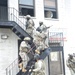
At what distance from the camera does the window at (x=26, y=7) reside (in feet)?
47.1

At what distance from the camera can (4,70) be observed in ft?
42.9

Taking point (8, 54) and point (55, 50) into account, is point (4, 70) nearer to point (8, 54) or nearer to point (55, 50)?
point (8, 54)

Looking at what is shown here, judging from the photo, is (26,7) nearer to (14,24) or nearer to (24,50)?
(14,24)

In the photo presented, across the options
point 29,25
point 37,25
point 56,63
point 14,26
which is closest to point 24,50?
point 14,26

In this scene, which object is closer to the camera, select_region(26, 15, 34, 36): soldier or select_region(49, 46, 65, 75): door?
select_region(26, 15, 34, 36): soldier

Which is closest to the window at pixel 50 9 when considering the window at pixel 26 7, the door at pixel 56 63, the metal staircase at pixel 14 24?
the window at pixel 26 7

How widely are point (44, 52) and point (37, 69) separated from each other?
2.08 m

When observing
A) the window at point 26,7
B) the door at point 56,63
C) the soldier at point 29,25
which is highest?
the window at point 26,7

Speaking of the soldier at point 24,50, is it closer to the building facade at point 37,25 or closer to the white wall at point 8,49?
the building facade at point 37,25

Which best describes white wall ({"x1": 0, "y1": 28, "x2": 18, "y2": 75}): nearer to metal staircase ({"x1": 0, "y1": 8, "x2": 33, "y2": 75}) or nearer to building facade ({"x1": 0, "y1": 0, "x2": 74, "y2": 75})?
building facade ({"x1": 0, "y1": 0, "x2": 74, "y2": 75})

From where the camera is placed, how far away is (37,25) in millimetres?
14578

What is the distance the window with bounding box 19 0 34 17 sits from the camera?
1435cm

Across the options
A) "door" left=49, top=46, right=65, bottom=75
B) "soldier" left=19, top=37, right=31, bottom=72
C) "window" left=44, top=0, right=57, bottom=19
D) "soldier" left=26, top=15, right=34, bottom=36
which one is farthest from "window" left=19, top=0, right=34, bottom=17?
"door" left=49, top=46, right=65, bottom=75

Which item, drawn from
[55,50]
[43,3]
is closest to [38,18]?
[43,3]
